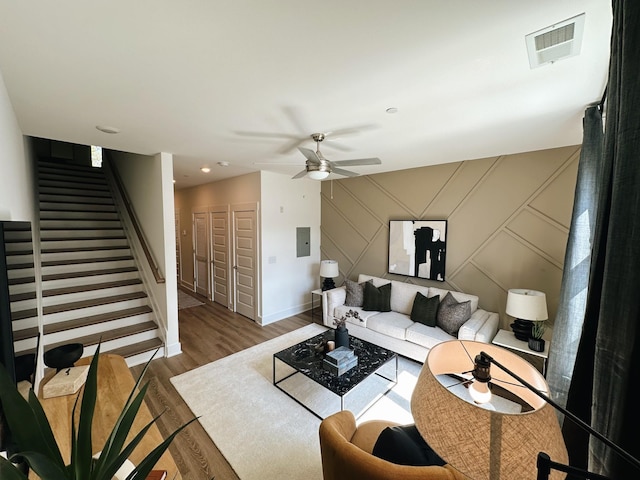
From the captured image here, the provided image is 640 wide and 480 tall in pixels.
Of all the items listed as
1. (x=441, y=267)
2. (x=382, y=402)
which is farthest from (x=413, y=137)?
(x=382, y=402)

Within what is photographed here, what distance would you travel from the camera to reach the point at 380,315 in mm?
3797

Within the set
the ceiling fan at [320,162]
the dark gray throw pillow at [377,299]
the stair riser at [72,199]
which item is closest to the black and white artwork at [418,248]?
the dark gray throw pillow at [377,299]

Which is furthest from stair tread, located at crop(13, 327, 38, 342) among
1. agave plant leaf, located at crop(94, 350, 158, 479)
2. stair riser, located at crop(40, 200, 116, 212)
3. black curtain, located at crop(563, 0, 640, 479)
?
stair riser, located at crop(40, 200, 116, 212)

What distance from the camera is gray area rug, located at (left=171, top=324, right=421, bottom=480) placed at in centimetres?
199

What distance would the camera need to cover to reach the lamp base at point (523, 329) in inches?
113

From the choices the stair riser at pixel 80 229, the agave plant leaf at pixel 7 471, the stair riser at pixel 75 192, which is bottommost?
the agave plant leaf at pixel 7 471

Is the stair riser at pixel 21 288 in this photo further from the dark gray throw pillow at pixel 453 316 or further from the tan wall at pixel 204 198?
the dark gray throw pillow at pixel 453 316

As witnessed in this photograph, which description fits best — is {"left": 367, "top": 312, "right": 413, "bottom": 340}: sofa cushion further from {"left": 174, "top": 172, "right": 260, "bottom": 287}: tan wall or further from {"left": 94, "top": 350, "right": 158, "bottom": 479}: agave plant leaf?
{"left": 94, "top": 350, "right": 158, "bottom": 479}: agave plant leaf

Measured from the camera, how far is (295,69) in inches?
59.9

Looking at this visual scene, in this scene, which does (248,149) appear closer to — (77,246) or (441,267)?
(441,267)

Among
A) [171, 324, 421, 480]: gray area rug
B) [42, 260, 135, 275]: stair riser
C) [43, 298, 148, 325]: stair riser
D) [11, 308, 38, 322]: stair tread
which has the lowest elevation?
[171, 324, 421, 480]: gray area rug

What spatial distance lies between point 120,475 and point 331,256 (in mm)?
4466

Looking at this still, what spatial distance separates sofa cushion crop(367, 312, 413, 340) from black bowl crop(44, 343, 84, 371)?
3.04 metres

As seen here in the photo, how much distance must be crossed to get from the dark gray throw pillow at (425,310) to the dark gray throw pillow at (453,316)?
8cm
